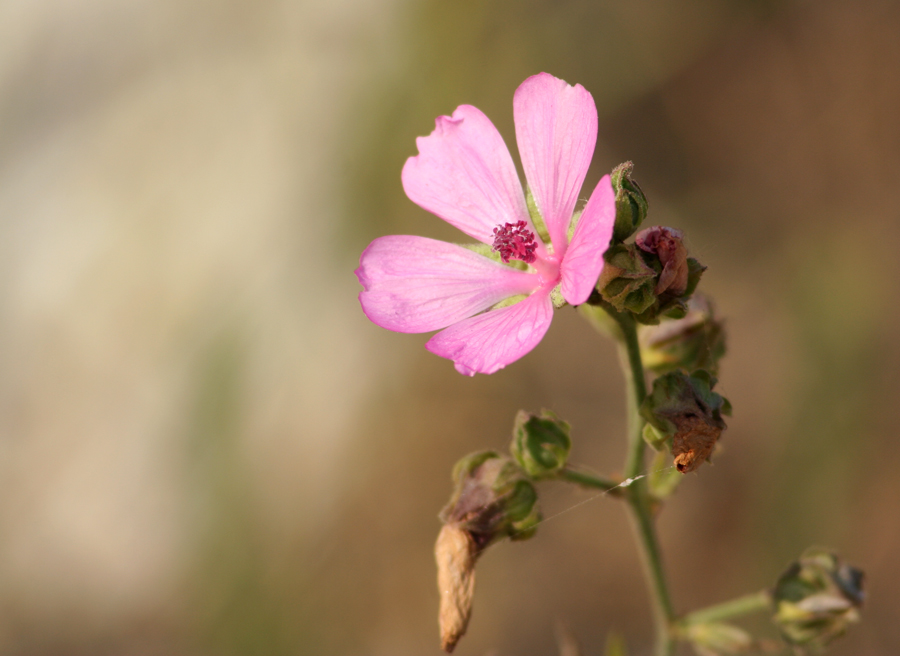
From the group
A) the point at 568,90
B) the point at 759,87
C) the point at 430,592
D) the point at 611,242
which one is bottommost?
the point at 430,592

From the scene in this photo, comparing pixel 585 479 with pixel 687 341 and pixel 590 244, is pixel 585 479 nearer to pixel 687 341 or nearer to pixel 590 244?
pixel 687 341

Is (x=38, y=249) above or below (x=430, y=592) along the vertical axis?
above

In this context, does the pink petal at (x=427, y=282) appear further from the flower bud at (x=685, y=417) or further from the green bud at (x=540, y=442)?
the flower bud at (x=685, y=417)

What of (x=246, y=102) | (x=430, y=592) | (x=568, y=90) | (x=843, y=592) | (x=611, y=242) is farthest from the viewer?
(x=246, y=102)

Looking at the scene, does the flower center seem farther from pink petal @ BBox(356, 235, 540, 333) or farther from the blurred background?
the blurred background

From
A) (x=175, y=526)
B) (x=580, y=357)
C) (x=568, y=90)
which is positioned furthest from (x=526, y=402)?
(x=568, y=90)

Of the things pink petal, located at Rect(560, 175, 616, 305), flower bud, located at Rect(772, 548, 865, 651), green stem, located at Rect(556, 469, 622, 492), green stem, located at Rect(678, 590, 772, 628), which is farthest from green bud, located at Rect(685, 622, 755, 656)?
pink petal, located at Rect(560, 175, 616, 305)

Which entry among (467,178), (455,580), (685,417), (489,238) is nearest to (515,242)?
(489,238)

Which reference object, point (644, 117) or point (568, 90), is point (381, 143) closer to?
point (644, 117)

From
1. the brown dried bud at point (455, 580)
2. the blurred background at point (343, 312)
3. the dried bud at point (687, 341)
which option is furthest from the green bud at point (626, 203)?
the blurred background at point (343, 312)
